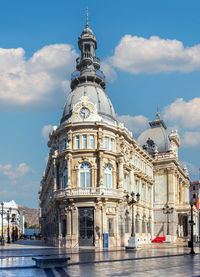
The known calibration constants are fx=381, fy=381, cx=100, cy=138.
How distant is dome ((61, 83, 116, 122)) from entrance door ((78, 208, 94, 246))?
44.6ft

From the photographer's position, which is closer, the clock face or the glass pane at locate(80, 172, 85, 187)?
the glass pane at locate(80, 172, 85, 187)

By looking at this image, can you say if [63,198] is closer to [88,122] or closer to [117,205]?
[117,205]

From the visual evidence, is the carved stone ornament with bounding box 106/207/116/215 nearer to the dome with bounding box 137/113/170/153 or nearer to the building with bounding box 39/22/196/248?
the building with bounding box 39/22/196/248

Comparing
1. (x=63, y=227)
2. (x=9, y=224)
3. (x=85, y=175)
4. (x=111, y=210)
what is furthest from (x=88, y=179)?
(x=9, y=224)

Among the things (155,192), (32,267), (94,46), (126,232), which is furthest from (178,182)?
(32,267)

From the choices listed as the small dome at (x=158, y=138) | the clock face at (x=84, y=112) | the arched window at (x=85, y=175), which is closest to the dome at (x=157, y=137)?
the small dome at (x=158, y=138)

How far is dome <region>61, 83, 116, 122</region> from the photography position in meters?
54.3

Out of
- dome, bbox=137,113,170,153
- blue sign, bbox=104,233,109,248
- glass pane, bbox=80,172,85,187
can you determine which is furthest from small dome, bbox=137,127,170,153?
blue sign, bbox=104,233,109,248

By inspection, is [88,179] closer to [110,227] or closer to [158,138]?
[110,227]

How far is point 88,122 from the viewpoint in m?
50.2

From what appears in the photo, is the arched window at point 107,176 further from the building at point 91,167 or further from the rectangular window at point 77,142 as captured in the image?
the rectangular window at point 77,142

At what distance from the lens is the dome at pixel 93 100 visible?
54281 millimetres

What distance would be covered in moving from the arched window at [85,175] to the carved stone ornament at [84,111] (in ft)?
20.4

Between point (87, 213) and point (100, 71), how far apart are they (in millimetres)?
23068
